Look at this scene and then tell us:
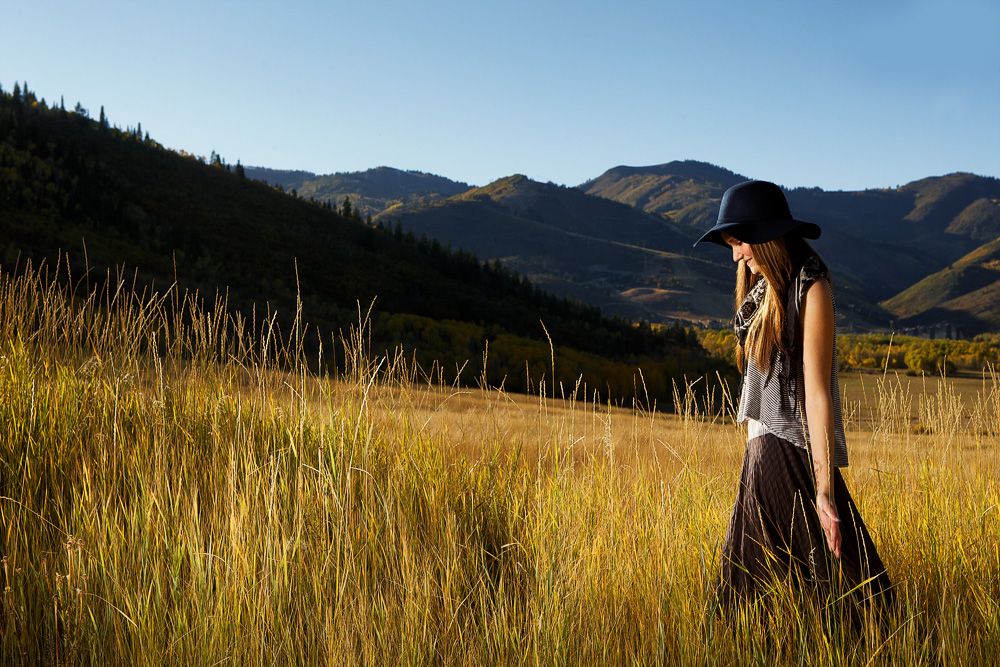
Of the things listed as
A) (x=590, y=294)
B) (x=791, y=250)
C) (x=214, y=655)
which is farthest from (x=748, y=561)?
(x=590, y=294)

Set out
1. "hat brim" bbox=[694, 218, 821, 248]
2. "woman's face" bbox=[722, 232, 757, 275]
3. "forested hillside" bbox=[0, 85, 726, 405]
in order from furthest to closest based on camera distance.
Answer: "forested hillside" bbox=[0, 85, 726, 405], "woman's face" bbox=[722, 232, 757, 275], "hat brim" bbox=[694, 218, 821, 248]

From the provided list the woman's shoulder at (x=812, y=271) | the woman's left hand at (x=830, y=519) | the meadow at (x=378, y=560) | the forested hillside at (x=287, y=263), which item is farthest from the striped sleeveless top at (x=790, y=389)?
the forested hillside at (x=287, y=263)

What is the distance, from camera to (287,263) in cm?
2514

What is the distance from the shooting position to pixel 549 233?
14300 cm

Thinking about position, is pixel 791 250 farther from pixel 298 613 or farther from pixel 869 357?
pixel 869 357

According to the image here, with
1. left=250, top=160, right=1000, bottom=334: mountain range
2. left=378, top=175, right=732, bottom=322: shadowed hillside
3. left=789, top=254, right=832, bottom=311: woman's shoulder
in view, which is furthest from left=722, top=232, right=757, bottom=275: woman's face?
left=378, top=175, right=732, bottom=322: shadowed hillside

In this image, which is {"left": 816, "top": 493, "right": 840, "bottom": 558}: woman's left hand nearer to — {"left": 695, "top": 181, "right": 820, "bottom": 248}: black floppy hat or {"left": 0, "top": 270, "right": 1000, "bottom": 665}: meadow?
{"left": 0, "top": 270, "right": 1000, "bottom": 665}: meadow

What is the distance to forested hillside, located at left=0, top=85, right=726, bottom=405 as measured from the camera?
16.7m

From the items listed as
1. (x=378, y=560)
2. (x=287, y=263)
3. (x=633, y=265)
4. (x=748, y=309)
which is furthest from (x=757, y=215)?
(x=633, y=265)

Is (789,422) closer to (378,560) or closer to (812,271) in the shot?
(812,271)

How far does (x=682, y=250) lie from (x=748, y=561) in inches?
5818

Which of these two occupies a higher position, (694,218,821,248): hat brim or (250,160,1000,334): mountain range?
(250,160,1000,334): mountain range

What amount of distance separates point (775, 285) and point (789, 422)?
40cm

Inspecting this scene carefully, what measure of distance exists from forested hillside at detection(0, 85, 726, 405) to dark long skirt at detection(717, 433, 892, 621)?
404 inches
